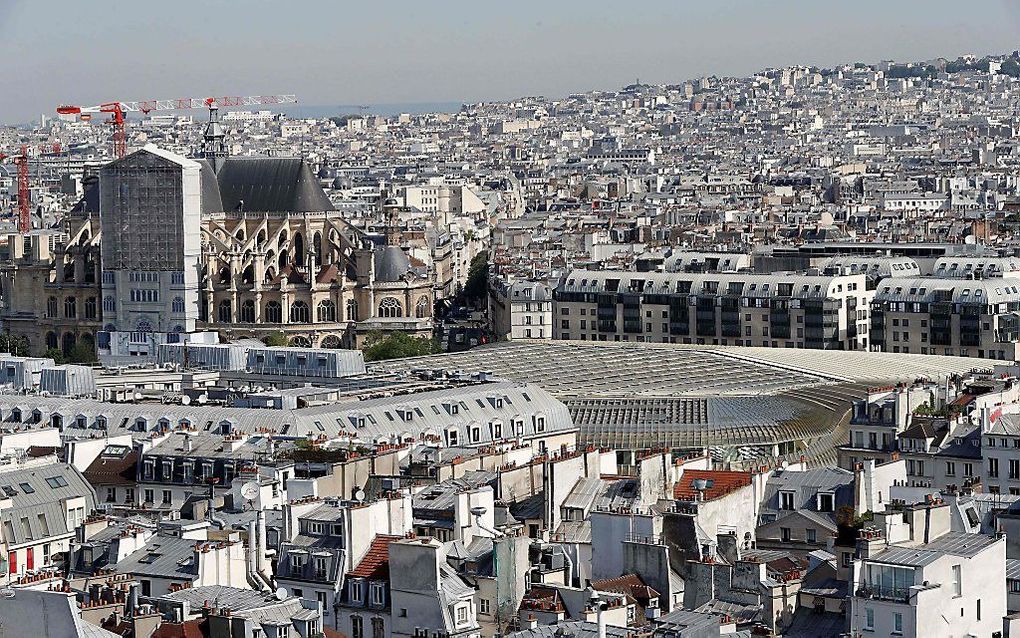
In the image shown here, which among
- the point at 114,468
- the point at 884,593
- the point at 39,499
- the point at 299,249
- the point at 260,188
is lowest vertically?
the point at 114,468

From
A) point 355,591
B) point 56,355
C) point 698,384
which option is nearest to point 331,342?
point 56,355

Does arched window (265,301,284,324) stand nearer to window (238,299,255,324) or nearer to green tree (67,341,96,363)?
window (238,299,255,324)

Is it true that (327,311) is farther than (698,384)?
Yes

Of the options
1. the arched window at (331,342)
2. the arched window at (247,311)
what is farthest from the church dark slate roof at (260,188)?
the arched window at (331,342)

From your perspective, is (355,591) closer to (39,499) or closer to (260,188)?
(39,499)

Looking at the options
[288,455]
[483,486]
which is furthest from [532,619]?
[288,455]

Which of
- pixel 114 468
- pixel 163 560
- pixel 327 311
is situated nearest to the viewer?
pixel 163 560

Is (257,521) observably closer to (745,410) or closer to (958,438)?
(958,438)

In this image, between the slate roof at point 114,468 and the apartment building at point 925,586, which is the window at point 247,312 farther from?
the apartment building at point 925,586

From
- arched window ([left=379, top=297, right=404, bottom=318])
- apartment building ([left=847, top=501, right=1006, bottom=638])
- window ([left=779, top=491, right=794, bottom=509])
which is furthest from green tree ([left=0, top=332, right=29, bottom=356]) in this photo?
apartment building ([left=847, top=501, right=1006, bottom=638])
